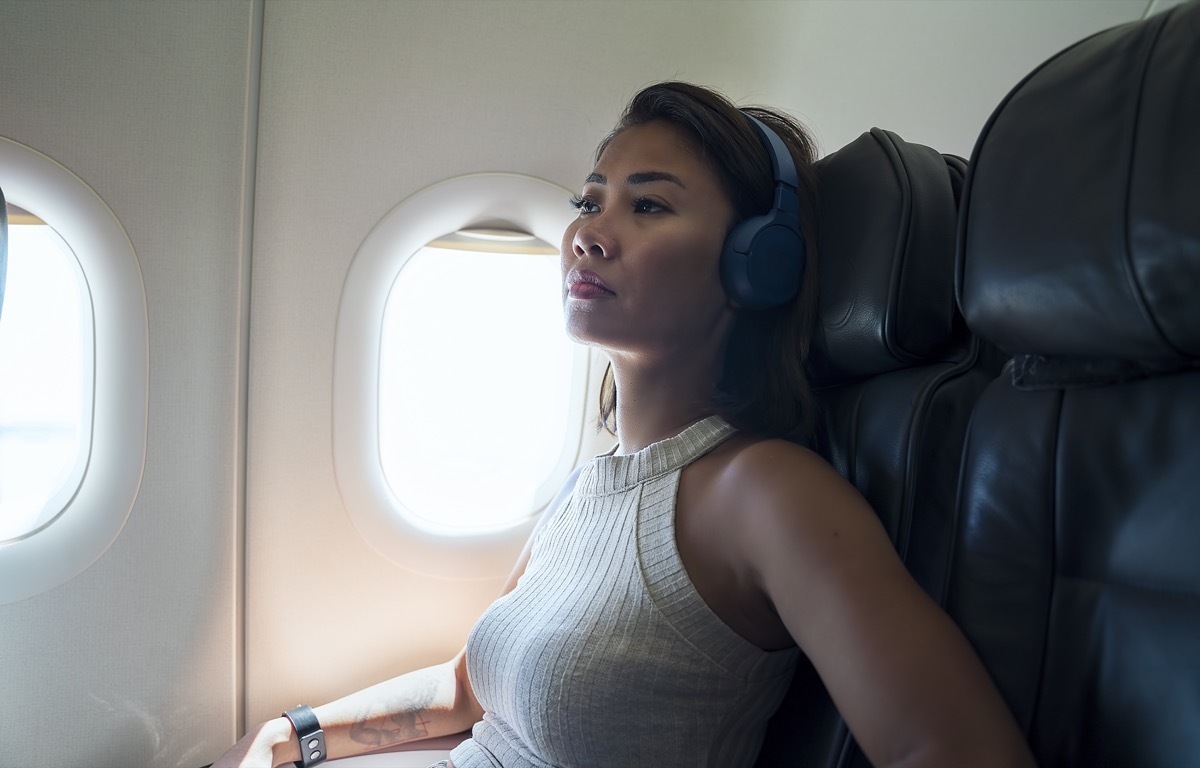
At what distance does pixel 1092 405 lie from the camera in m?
0.89

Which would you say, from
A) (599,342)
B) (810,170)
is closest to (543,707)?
(599,342)

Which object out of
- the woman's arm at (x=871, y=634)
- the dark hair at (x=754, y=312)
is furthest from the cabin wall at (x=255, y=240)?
the woman's arm at (x=871, y=634)

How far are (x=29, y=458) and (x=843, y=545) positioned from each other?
167cm

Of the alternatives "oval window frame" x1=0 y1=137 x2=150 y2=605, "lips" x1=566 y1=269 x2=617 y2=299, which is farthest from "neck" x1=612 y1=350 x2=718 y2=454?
"oval window frame" x1=0 y1=137 x2=150 y2=605

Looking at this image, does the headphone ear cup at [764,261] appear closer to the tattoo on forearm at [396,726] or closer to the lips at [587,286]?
the lips at [587,286]

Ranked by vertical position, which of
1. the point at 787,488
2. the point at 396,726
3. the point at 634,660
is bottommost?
the point at 396,726

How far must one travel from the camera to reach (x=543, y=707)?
117cm

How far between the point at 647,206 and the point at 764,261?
0.73 feet

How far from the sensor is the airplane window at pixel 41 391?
1.71m

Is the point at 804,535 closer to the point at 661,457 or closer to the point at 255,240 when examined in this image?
the point at 661,457

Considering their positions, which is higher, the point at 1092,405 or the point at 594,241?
the point at 594,241

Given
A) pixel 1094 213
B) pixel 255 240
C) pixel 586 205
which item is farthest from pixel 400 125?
pixel 1094 213

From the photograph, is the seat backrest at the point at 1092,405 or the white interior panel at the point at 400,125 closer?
the seat backrest at the point at 1092,405

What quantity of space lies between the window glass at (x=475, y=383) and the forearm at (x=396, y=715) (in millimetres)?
423
